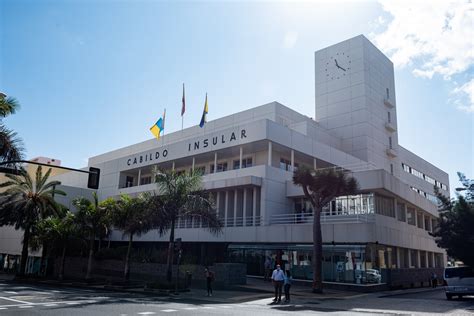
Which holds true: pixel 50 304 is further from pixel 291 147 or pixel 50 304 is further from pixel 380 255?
pixel 291 147

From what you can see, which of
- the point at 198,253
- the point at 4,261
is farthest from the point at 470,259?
the point at 4,261

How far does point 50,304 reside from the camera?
634 inches

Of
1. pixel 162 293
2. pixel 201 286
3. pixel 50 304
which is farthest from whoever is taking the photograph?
pixel 201 286

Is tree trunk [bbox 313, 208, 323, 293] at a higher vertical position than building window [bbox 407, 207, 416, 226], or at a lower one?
lower

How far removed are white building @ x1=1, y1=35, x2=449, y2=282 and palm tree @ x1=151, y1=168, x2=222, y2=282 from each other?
6.69 meters

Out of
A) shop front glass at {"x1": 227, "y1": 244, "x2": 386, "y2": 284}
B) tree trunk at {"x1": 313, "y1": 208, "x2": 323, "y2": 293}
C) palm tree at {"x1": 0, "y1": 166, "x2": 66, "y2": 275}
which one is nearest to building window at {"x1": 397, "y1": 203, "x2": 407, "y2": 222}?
shop front glass at {"x1": 227, "y1": 244, "x2": 386, "y2": 284}

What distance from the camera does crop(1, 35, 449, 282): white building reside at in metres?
28.3

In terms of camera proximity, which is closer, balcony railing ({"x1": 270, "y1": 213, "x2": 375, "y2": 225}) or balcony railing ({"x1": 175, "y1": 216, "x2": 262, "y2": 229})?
balcony railing ({"x1": 270, "y1": 213, "x2": 375, "y2": 225})

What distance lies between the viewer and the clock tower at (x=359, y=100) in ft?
155

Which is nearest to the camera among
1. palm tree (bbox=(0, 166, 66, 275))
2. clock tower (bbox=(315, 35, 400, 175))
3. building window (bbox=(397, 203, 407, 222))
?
palm tree (bbox=(0, 166, 66, 275))

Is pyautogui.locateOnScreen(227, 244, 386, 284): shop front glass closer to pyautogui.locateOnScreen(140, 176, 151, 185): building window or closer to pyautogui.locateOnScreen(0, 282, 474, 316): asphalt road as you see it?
pyautogui.locateOnScreen(0, 282, 474, 316): asphalt road

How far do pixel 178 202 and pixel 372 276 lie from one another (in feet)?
42.7

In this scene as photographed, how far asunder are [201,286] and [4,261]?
37250 mm

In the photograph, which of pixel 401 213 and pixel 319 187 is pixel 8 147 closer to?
pixel 319 187
